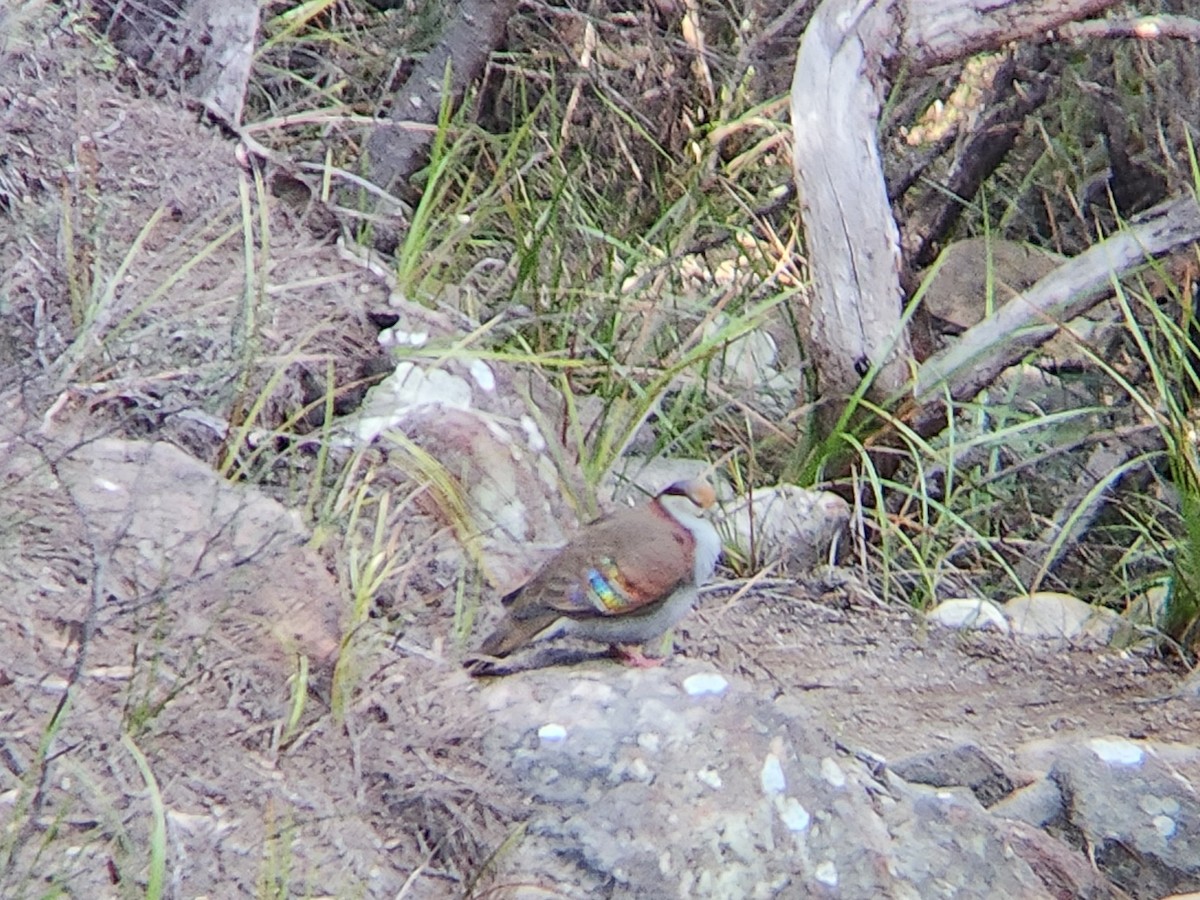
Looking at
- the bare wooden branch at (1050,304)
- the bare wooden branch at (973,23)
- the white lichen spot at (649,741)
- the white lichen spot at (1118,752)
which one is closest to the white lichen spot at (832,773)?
the white lichen spot at (649,741)

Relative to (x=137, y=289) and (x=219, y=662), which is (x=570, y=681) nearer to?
(x=219, y=662)

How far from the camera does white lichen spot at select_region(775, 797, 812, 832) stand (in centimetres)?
303

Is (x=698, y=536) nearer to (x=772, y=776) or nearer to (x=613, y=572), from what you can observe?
(x=613, y=572)

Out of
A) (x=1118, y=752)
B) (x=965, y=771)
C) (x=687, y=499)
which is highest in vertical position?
(x=687, y=499)

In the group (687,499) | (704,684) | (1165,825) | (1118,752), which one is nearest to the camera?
(704,684)

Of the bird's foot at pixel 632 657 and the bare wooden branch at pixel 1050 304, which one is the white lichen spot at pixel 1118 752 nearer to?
the bird's foot at pixel 632 657

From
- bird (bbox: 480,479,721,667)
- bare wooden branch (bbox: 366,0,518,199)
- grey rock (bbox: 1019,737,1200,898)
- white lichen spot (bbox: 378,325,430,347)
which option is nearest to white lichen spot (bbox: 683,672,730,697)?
bird (bbox: 480,479,721,667)

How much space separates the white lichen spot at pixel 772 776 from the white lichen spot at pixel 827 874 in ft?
0.51

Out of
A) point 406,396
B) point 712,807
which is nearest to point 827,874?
point 712,807

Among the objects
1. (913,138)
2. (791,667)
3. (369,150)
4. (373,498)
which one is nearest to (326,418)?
(373,498)

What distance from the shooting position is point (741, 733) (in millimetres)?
3129

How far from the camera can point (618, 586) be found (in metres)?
3.50

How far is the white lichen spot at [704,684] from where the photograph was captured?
3.22 meters

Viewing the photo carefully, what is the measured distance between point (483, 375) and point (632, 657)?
3.84 feet
